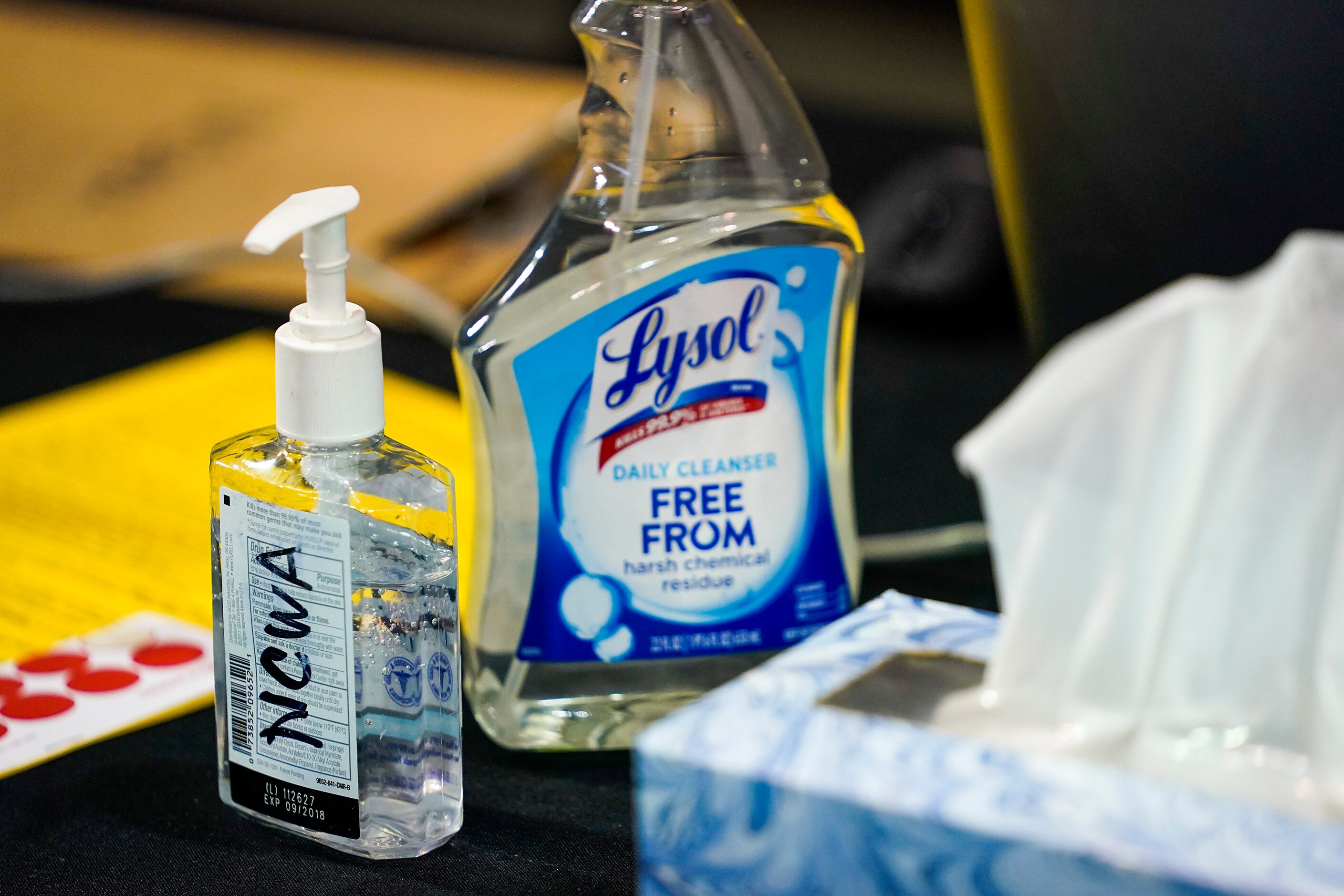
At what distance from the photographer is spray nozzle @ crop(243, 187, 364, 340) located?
1.01 ft

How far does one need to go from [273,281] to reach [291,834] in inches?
19.5

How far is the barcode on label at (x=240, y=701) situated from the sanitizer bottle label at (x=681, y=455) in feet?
0.26

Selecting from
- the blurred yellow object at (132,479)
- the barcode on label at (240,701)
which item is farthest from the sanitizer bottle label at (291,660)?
the blurred yellow object at (132,479)

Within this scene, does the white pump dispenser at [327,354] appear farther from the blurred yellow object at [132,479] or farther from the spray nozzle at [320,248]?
the blurred yellow object at [132,479]

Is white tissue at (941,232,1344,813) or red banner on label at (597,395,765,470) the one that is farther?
red banner on label at (597,395,765,470)

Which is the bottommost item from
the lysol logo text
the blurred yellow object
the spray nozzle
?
the blurred yellow object

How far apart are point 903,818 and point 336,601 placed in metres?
0.15

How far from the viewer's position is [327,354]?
0.33 metres

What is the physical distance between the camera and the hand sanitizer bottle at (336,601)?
33 centimetres

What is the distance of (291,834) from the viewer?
36cm

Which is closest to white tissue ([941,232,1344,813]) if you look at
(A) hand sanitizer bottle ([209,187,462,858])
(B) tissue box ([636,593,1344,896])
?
(B) tissue box ([636,593,1344,896])

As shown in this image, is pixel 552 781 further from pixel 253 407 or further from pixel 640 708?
pixel 253 407

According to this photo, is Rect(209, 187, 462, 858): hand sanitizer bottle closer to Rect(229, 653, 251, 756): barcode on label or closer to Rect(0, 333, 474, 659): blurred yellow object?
Rect(229, 653, 251, 756): barcode on label

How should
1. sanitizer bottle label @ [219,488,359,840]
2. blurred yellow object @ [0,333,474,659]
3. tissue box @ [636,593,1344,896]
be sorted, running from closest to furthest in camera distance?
tissue box @ [636,593,1344,896], sanitizer bottle label @ [219,488,359,840], blurred yellow object @ [0,333,474,659]
